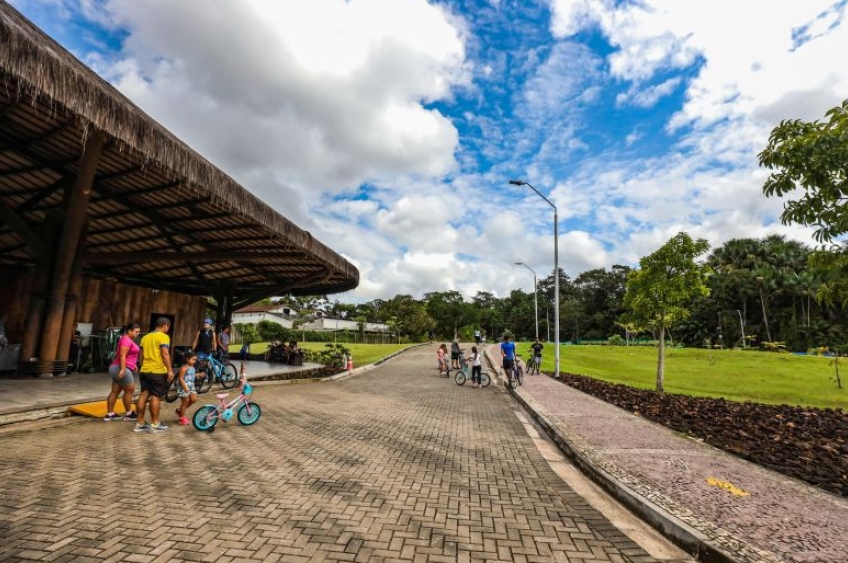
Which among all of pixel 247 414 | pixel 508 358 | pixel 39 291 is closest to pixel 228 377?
pixel 39 291

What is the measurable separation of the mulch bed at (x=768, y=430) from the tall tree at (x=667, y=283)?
10.3ft

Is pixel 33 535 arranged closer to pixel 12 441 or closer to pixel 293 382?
pixel 12 441

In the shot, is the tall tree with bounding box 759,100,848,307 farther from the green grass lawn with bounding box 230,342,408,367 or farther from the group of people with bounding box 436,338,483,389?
the green grass lawn with bounding box 230,342,408,367

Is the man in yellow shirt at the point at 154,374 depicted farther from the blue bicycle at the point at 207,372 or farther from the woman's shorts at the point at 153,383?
the blue bicycle at the point at 207,372

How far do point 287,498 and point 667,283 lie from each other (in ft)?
50.1

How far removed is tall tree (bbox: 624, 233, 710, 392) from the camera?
15328 mm

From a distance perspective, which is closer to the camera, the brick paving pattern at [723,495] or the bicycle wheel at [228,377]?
the brick paving pattern at [723,495]

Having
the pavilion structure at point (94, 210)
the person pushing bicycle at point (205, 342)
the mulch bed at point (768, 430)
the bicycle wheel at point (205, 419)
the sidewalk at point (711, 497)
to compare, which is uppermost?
the pavilion structure at point (94, 210)

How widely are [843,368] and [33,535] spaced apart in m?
37.1

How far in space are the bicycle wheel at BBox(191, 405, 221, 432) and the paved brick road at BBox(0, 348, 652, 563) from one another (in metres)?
0.22

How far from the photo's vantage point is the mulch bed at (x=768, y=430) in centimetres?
615

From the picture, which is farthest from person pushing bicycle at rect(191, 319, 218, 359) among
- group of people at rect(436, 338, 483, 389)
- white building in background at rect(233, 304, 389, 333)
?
white building in background at rect(233, 304, 389, 333)

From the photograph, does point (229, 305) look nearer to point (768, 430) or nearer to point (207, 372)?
point (207, 372)

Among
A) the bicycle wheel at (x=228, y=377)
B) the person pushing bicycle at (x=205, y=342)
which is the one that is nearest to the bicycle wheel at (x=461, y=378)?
the bicycle wheel at (x=228, y=377)
